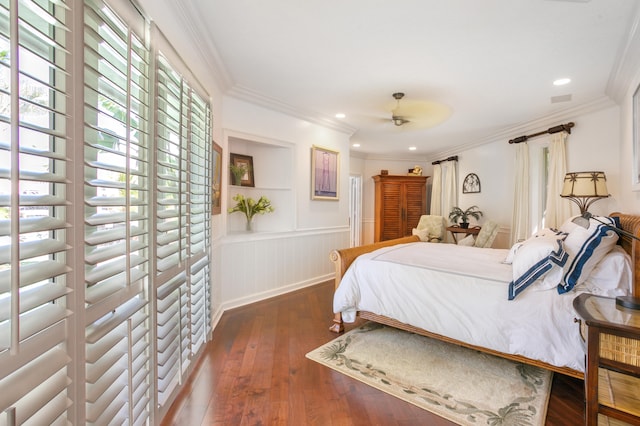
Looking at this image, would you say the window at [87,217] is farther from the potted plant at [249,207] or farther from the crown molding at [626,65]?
the crown molding at [626,65]

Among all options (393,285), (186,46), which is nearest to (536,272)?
(393,285)

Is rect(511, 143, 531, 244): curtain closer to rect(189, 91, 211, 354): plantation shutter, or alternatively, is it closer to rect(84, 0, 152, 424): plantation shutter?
rect(189, 91, 211, 354): plantation shutter

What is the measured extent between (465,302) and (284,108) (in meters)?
2.99

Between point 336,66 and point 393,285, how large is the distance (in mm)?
2029

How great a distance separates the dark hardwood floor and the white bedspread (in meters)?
0.37

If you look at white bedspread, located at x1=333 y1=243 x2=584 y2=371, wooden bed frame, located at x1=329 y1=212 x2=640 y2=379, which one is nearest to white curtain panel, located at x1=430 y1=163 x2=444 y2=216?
wooden bed frame, located at x1=329 y1=212 x2=640 y2=379

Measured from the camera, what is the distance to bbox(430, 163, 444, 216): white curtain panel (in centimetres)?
665

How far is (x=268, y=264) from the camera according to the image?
12.8 ft

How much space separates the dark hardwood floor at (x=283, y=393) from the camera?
1724mm

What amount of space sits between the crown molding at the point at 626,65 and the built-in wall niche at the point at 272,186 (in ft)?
10.6

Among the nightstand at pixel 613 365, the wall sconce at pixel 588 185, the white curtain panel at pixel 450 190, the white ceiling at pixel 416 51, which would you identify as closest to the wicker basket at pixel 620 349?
the nightstand at pixel 613 365

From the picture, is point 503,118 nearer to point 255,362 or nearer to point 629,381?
point 629,381

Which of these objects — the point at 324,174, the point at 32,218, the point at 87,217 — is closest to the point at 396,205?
the point at 324,174

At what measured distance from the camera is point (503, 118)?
4281mm
